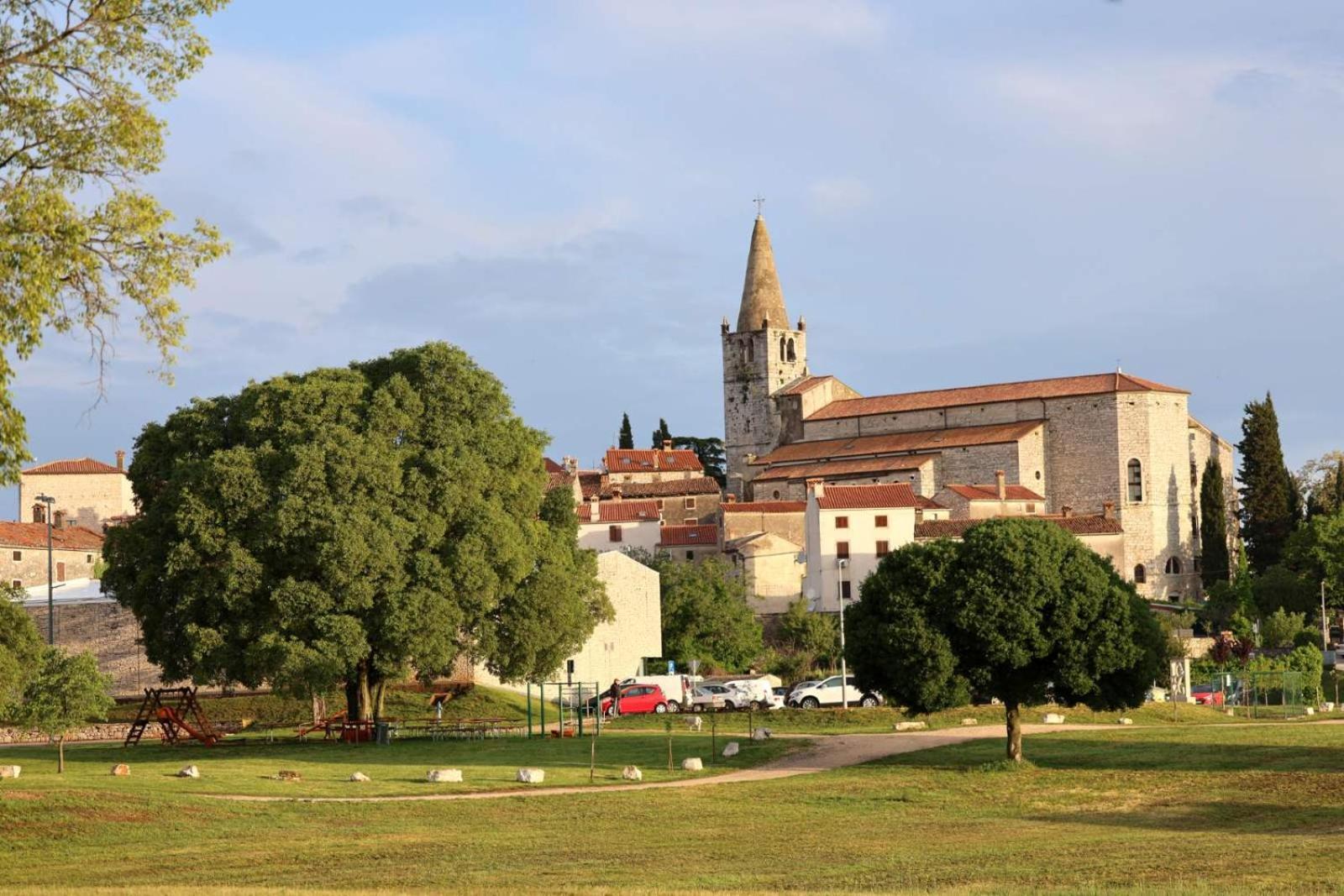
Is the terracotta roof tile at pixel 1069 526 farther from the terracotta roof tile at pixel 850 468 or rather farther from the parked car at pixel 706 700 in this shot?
the parked car at pixel 706 700

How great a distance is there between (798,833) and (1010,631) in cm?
1051

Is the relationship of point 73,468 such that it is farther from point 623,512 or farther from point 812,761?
point 812,761

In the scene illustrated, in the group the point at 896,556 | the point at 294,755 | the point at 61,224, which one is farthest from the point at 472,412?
the point at 61,224

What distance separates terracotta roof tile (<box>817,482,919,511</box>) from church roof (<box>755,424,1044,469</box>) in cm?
2117

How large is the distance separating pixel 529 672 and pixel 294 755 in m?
11.1

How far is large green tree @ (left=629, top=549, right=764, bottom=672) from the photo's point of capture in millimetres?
86375

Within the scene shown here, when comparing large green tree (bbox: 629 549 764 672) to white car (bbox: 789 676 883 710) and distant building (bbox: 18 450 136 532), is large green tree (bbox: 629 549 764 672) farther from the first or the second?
distant building (bbox: 18 450 136 532)

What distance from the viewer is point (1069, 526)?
4341 inches

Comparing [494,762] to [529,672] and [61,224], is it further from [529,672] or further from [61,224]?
[61,224]

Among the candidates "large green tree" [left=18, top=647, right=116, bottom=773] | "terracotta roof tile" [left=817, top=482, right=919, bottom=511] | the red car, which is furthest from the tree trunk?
"terracotta roof tile" [left=817, top=482, right=919, bottom=511]

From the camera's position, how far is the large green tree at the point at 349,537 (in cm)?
5009

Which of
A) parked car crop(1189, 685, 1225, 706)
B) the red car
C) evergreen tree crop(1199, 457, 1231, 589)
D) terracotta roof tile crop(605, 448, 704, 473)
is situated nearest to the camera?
the red car

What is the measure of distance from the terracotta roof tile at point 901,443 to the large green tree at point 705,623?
38673 millimetres

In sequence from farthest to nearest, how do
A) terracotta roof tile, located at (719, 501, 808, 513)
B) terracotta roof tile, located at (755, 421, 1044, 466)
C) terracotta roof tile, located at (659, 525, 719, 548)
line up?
terracotta roof tile, located at (755, 421, 1044, 466), terracotta roof tile, located at (659, 525, 719, 548), terracotta roof tile, located at (719, 501, 808, 513)
